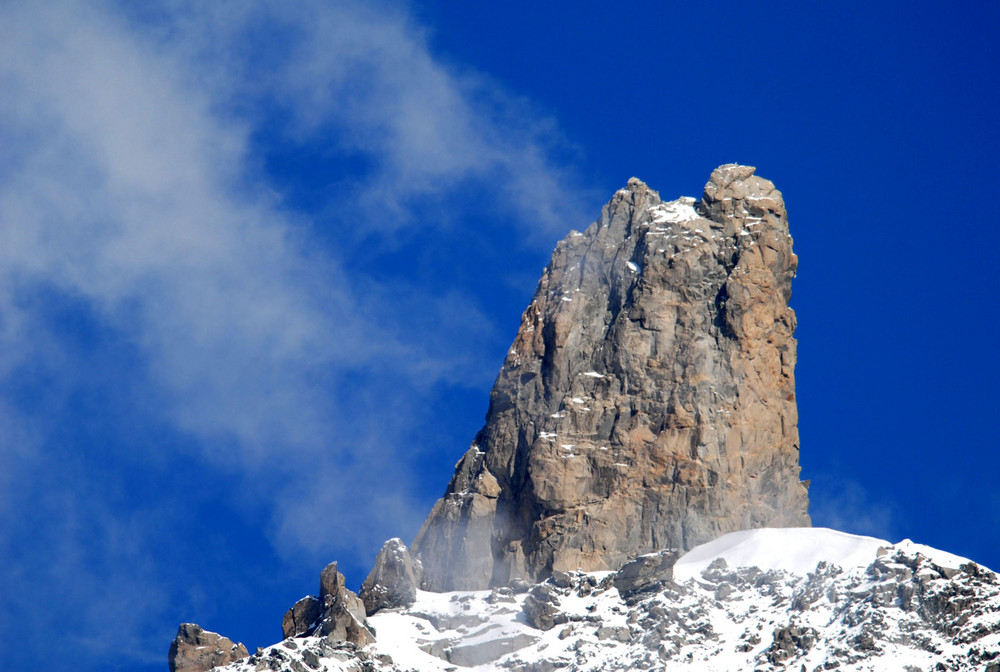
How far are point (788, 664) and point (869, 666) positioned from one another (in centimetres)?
798

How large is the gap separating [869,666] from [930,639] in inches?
242

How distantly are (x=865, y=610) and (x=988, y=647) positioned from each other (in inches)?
511

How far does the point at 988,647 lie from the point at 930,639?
19.2 ft

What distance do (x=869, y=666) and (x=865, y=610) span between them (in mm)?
7352

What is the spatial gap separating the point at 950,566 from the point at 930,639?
8.35 metres

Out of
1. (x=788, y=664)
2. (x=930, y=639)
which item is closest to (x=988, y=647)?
(x=930, y=639)

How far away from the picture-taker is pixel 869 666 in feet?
635

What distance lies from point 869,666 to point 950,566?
43.7 ft

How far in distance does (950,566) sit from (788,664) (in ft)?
57.2

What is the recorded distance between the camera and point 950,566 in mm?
199750

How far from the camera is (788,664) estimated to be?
198 metres

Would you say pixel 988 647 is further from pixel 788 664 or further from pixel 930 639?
pixel 788 664

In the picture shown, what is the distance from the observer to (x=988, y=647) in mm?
190625
